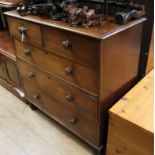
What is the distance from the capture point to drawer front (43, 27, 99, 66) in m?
1.05

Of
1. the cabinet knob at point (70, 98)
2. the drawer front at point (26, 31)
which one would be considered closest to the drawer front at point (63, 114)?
the cabinet knob at point (70, 98)

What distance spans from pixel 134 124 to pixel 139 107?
0.14 meters

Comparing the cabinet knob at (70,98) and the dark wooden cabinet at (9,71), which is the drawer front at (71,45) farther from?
the dark wooden cabinet at (9,71)

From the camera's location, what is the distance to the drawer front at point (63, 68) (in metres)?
1.17

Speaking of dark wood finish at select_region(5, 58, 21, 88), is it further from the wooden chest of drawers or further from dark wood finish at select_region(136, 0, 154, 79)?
dark wood finish at select_region(136, 0, 154, 79)

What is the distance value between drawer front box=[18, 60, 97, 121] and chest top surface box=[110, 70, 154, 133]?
168mm

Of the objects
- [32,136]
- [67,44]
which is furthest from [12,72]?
[67,44]

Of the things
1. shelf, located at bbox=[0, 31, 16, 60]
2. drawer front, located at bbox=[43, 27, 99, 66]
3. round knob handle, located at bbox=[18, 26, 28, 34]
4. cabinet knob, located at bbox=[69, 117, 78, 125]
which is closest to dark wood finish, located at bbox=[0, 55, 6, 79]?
shelf, located at bbox=[0, 31, 16, 60]

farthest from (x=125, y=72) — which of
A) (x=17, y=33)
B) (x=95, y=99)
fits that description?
(x=17, y=33)

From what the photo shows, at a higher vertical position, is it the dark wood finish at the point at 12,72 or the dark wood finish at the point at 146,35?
the dark wood finish at the point at 146,35

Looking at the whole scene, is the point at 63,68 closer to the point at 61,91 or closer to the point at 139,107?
the point at 61,91

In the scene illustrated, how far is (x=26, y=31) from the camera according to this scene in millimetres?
1434

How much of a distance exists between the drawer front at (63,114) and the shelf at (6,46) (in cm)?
30

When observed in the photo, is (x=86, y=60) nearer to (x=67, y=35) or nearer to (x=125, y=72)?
(x=67, y=35)
